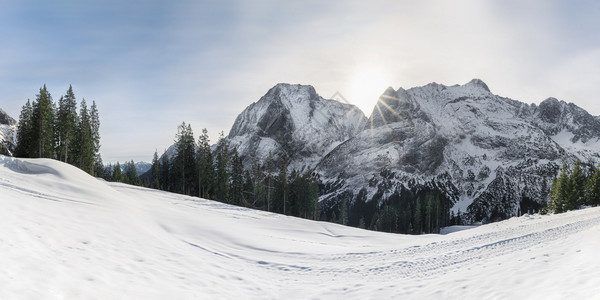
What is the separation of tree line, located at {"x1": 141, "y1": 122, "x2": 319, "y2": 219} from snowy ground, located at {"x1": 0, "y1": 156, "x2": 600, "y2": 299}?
3456cm

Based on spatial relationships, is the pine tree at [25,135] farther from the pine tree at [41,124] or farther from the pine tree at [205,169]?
the pine tree at [205,169]

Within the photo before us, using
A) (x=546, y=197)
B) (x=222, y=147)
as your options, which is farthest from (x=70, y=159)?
(x=546, y=197)

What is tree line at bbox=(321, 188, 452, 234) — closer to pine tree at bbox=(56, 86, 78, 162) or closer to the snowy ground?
pine tree at bbox=(56, 86, 78, 162)

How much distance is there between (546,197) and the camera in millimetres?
171625

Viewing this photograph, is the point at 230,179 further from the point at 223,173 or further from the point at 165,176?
the point at 165,176

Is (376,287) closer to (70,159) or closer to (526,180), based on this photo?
(70,159)

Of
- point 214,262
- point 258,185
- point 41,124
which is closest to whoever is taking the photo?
point 214,262

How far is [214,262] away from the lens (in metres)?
14.5

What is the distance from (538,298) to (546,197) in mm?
211090

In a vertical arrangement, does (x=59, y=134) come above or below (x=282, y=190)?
above

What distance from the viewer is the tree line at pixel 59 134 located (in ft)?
157

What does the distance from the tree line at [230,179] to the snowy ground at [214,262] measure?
113ft

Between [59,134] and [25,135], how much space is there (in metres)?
8.92

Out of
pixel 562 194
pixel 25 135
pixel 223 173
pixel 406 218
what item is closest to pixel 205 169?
pixel 223 173
